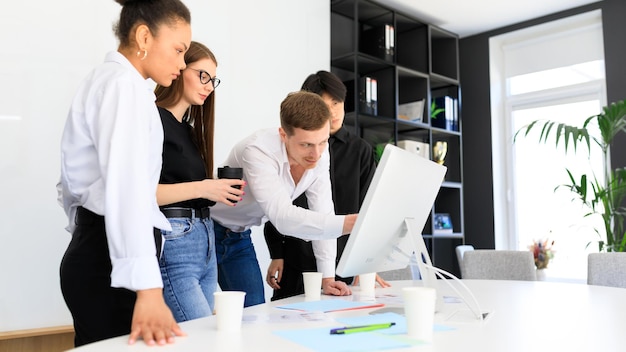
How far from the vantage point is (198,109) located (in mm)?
1746

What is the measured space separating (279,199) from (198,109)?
0.40 metres

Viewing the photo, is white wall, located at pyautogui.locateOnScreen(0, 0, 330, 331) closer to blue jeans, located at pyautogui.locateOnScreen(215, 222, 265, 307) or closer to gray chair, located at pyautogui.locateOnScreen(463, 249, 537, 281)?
blue jeans, located at pyautogui.locateOnScreen(215, 222, 265, 307)

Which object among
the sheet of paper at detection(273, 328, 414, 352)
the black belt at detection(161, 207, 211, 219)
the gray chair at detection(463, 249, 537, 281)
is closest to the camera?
the sheet of paper at detection(273, 328, 414, 352)

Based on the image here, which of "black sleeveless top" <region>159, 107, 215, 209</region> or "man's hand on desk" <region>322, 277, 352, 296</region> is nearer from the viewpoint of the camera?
"black sleeveless top" <region>159, 107, 215, 209</region>

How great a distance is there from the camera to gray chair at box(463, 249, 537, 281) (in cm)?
296

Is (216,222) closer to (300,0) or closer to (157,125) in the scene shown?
(157,125)

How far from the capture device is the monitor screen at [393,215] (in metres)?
1.14

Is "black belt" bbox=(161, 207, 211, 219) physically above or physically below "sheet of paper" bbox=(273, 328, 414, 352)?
above

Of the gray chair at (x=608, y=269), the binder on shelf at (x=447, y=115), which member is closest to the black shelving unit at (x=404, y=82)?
the binder on shelf at (x=447, y=115)

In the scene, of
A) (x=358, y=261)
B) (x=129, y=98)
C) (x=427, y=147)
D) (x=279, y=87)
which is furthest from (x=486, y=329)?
(x=427, y=147)

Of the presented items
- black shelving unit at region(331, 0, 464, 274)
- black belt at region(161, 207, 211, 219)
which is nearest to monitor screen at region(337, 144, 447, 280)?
black belt at region(161, 207, 211, 219)

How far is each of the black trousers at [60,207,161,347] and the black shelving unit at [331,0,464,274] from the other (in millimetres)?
3222

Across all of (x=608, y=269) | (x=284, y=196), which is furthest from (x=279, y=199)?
(x=608, y=269)

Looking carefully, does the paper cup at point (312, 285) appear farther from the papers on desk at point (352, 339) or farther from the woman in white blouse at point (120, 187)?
the woman in white blouse at point (120, 187)
